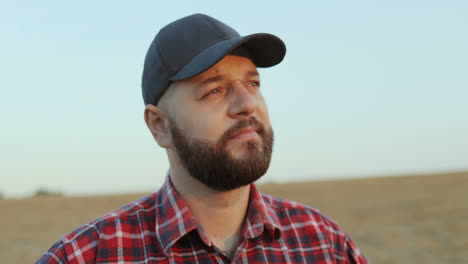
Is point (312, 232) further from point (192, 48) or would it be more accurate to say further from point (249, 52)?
point (192, 48)

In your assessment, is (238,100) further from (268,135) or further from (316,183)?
(316,183)

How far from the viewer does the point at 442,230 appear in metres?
Result: 13.8

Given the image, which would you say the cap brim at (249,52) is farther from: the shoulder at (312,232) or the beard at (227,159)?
the shoulder at (312,232)

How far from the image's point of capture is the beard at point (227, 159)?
101 inches

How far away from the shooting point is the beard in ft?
8.44

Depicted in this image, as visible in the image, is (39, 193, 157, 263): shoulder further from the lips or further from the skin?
the lips

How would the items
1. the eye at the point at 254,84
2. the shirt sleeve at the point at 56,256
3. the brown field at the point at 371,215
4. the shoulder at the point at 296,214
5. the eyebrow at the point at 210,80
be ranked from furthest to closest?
the brown field at the point at 371,215 < the shoulder at the point at 296,214 < the eye at the point at 254,84 < the eyebrow at the point at 210,80 < the shirt sleeve at the point at 56,256

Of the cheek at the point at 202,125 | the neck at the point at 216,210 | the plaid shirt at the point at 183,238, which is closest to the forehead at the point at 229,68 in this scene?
the cheek at the point at 202,125

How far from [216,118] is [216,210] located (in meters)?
0.47

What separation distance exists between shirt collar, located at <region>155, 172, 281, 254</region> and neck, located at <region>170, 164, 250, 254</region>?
0.05 meters

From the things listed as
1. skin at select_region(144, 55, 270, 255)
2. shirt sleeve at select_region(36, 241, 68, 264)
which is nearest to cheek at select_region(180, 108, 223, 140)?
skin at select_region(144, 55, 270, 255)

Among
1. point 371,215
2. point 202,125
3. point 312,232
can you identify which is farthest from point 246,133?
point 371,215

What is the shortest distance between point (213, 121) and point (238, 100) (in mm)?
150

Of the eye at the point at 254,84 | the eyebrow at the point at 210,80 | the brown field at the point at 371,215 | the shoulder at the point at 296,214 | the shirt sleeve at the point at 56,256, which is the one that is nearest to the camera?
the shirt sleeve at the point at 56,256
